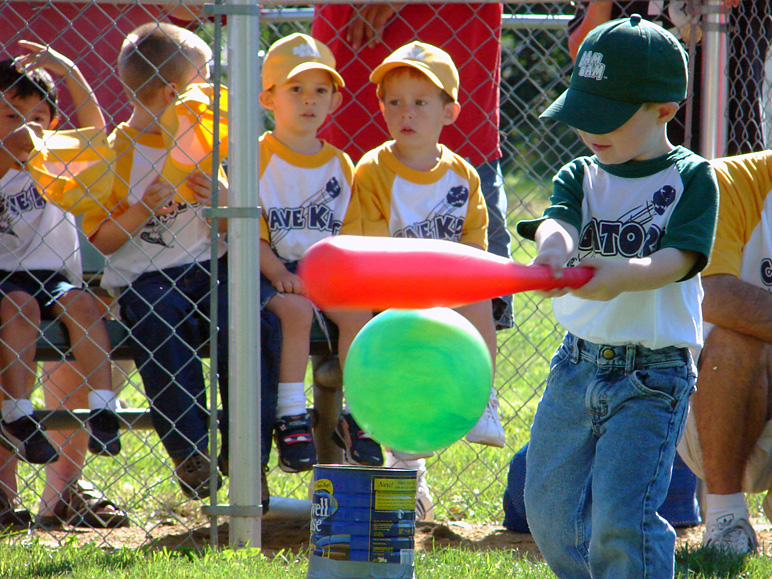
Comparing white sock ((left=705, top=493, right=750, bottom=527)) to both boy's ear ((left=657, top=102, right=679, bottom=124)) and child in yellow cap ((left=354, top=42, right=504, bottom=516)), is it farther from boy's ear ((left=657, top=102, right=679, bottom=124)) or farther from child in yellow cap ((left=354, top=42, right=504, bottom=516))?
boy's ear ((left=657, top=102, right=679, bottom=124))

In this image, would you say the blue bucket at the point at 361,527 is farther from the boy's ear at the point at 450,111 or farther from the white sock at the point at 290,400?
the boy's ear at the point at 450,111

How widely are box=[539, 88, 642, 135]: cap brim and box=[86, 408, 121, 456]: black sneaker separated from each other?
1997 mm

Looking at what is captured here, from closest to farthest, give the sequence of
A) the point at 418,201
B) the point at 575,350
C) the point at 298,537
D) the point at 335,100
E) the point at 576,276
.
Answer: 1. the point at 576,276
2. the point at 575,350
3. the point at 298,537
4. the point at 418,201
5. the point at 335,100

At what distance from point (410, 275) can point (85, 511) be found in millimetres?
2342

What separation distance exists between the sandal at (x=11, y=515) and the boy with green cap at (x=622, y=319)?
7.09ft

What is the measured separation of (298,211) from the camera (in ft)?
11.8

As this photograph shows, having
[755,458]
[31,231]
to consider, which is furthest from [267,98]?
[755,458]

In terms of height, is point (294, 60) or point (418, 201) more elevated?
point (294, 60)

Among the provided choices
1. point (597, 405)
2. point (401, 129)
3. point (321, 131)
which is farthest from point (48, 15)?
point (597, 405)

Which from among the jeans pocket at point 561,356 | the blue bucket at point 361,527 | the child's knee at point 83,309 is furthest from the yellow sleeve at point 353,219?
the jeans pocket at point 561,356

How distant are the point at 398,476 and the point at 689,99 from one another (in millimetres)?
2263

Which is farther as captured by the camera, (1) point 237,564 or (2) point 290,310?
(2) point 290,310

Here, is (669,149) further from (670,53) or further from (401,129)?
(401,129)

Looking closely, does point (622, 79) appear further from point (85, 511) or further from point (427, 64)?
point (85, 511)
